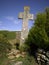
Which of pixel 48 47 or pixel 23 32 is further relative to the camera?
pixel 23 32

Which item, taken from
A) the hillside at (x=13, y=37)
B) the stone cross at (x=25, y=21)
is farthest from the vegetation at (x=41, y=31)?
the hillside at (x=13, y=37)

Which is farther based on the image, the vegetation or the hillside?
the hillside

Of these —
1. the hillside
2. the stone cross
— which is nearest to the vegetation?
the stone cross

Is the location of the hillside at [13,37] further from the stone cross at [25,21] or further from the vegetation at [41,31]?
the vegetation at [41,31]

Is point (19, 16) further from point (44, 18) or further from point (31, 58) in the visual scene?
point (31, 58)

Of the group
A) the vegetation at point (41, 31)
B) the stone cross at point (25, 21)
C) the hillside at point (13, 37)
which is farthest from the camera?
the hillside at point (13, 37)

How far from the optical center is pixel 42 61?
353 inches

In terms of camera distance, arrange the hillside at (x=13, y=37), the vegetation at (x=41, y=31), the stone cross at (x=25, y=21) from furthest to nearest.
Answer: the hillside at (x=13, y=37) < the stone cross at (x=25, y=21) < the vegetation at (x=41, y=31)

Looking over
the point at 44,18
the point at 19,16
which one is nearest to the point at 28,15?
the point at 19,16

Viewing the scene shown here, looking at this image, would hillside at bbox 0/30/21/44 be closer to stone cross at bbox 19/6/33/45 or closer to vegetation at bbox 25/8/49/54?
stone cross at bbox 19/6/33/45

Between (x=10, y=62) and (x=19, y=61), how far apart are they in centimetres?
49

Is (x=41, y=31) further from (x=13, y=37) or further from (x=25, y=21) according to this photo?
(x=13, y=37)

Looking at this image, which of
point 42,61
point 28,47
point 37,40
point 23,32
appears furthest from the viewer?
point 23,32

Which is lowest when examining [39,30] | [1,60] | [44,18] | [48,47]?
[1,60]
